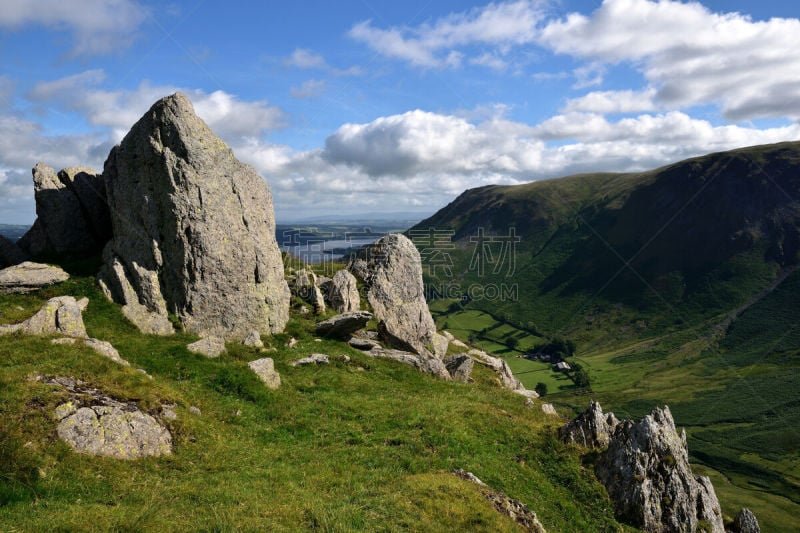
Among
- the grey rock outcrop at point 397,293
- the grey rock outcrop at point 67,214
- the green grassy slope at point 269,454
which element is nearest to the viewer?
the green grassy slope at point 269,454

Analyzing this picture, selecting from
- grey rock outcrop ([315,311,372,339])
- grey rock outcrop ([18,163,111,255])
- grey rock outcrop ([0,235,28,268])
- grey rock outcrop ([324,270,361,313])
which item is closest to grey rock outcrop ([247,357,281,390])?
grey rock outcrop ([315,311,372,339])

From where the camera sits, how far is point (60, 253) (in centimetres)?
3644

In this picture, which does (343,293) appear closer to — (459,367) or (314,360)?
(459,367)

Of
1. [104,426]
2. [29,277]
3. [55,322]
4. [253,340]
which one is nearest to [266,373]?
[253,340]

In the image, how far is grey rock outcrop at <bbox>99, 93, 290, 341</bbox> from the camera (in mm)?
31703

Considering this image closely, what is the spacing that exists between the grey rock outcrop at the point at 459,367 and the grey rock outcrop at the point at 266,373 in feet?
64.9

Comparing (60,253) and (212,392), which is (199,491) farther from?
(60,253)

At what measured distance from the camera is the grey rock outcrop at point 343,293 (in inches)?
1827

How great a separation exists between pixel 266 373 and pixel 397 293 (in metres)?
24.2

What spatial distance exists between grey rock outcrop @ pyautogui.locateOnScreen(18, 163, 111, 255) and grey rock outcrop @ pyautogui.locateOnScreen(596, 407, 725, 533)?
42.3 meters

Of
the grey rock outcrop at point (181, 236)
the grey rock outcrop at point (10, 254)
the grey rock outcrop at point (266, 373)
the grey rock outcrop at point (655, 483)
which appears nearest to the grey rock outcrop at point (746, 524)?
the grey rock outcrop at point (655, 483)

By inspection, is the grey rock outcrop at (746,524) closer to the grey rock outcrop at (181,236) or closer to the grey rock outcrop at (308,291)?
the grey rock outcrop at (181,236)

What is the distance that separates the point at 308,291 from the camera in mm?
45656

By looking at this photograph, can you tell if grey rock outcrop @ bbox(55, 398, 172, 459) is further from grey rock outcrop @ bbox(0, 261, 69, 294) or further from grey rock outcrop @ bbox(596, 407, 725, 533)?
grey rock outcrop @ bbox(596, 407, 725, 533)
